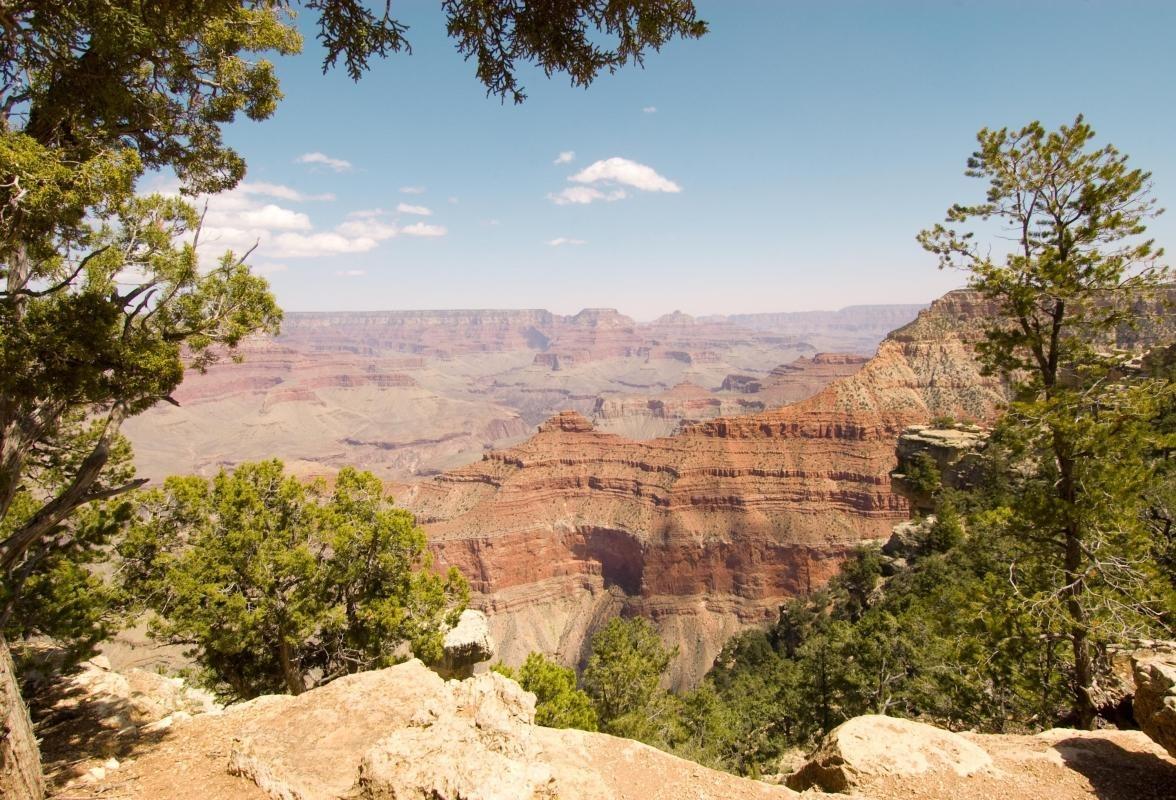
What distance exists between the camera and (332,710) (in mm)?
10445

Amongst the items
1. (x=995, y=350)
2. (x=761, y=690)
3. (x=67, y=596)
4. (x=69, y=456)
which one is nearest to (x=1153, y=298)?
(x=995, y=350)

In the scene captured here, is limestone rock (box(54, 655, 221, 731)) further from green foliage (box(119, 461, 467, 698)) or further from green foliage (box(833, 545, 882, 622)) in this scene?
green foliage (box(833, 545, 882, 622))

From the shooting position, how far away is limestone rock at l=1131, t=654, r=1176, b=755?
8.46 meters

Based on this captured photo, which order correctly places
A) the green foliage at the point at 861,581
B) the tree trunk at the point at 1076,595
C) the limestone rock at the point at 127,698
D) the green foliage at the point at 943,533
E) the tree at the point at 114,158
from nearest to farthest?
1. the tree at the point at 114,158
2. the tree trunk at the point at 1076,595
3. the limestone rock at the point at 127,698
4. the green foliage at the point at 943,533
5. the green foliage at the point at 861,581

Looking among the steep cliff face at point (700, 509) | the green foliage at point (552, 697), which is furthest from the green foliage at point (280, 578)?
the steep cliff face at point (700, 509)

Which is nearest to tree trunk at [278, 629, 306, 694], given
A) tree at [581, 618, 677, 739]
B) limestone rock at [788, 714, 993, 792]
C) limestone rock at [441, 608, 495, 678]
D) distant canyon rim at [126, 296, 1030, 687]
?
limestone rock at [441, 608, 495, 678]

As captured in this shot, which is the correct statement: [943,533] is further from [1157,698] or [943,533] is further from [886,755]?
[886,755]

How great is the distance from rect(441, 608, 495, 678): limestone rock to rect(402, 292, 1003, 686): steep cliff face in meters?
53.0

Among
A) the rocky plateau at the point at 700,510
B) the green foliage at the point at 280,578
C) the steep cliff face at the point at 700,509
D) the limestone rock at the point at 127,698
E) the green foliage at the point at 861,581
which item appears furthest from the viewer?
the steep cliff face at the point at 700,509

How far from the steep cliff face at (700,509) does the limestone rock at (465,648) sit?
2088 inches

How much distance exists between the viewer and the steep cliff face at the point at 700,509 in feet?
254

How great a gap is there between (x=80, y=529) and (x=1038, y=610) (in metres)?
22.1

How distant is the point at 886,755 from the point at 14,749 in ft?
44.0

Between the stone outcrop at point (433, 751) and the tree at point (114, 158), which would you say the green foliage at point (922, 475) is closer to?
the stone outcrop at point (433, 751)
